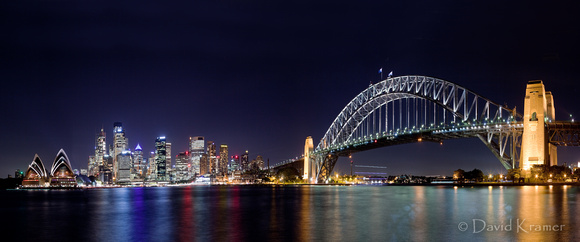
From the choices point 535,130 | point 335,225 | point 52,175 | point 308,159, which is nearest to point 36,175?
point 52,175

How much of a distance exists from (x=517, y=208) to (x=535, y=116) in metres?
32.3

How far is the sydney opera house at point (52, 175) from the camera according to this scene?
151m

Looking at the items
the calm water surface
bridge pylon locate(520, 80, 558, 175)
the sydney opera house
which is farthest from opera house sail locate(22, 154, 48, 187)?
bridge pylon locate(520, 80, 558, 175)

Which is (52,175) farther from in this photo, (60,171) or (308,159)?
(308,159)

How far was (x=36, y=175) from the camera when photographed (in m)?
152

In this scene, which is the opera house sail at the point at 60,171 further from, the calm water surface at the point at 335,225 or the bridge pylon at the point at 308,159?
the calm water surface at the point at 335,225

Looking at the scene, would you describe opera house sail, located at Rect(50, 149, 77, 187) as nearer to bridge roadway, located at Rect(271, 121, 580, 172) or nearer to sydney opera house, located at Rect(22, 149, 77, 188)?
sydney opera house, located at Rect(22, 149, 77, 188)

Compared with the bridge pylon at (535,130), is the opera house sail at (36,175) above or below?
below

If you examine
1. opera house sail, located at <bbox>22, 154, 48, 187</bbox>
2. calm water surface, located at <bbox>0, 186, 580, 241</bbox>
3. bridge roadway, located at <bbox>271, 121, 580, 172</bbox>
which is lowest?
opera house sail, located at <bbox>22, 154, 48, 187</bbox>

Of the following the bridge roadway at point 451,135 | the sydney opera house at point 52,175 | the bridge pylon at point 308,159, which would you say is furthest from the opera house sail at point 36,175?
the bridge roadway at point 451,135

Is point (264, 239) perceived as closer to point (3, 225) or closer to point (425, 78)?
point (3, 225)

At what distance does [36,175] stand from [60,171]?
6.41m

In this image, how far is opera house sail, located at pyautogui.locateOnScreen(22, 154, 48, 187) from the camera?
15050 centimetres

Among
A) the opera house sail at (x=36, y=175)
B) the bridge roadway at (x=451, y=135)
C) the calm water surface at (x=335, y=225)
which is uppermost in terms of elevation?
the bridge roadway at (x=451, y=135)
